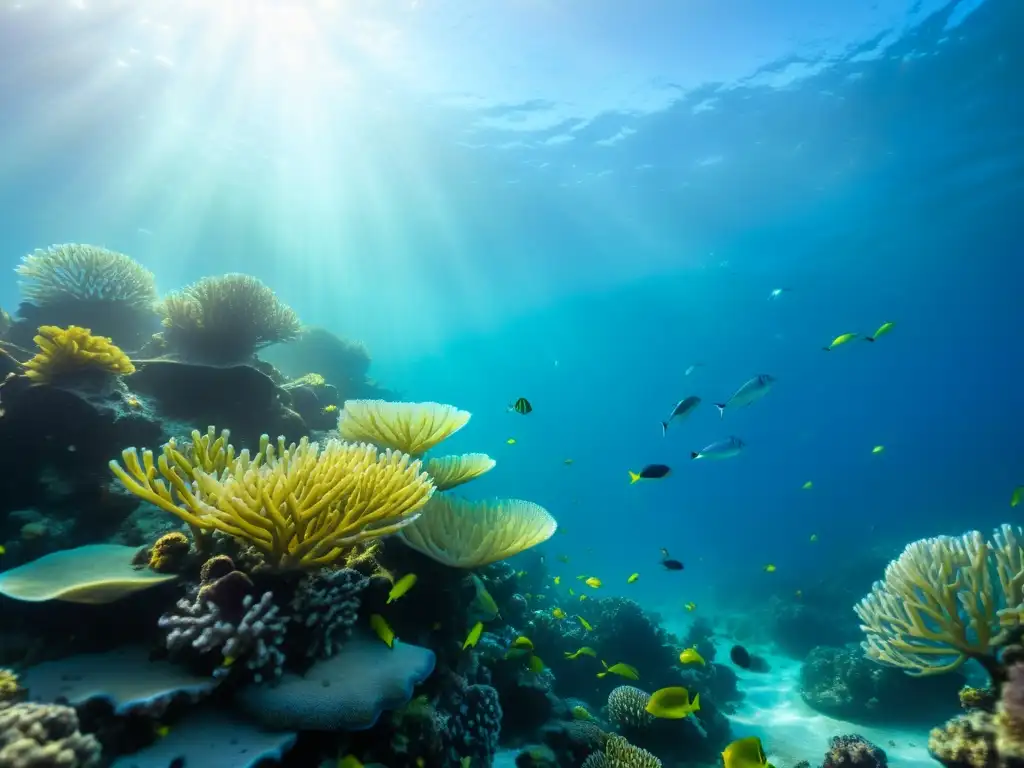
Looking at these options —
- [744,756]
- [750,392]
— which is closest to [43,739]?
[744,756]

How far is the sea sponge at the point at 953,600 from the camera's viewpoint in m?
3.93

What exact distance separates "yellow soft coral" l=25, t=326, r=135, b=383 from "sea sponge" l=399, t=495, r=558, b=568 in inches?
161

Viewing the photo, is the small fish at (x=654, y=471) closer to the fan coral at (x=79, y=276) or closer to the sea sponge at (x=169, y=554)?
the sea sponge at (x=169, y=554)

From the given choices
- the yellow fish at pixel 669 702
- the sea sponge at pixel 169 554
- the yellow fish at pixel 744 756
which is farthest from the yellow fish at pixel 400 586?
the yellow fish at pixel 669 702

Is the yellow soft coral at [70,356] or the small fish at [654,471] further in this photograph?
the small fish at [654,471]

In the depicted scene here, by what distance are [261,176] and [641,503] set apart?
8954cm

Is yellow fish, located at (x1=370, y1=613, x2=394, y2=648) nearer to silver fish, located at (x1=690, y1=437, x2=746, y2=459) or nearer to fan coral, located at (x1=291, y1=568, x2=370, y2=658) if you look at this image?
fan coral, located at (x1=291, y1=568, x2=370, y2=658)

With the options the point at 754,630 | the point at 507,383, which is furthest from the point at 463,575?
the point at 507,383

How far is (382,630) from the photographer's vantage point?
3199mm

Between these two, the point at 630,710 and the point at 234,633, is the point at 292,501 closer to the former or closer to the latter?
the point at 234,633

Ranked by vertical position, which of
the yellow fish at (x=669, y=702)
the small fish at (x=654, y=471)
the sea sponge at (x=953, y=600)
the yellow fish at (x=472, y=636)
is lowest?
the yellow fish at (x=472, y=636)

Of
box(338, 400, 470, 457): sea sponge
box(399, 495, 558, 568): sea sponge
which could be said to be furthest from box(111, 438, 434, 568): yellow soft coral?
box(338, 400, 470, 457): sea sponge

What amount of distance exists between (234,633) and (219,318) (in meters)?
6.44

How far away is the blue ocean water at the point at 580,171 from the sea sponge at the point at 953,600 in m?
19.6
